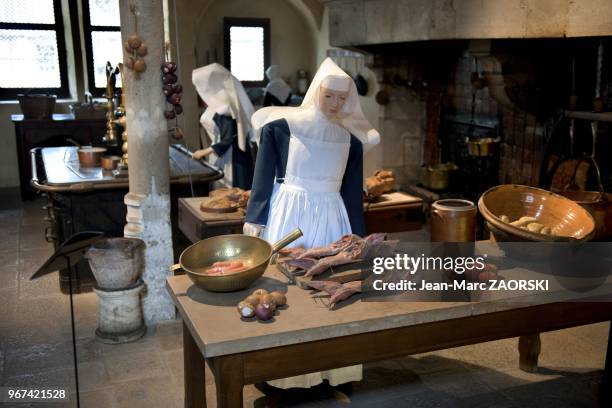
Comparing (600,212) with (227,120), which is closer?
(600,212)

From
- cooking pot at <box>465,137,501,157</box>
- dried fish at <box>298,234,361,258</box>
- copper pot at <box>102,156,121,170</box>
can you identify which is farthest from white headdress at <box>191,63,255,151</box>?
dried fish at <box>298,234,361,258</box>

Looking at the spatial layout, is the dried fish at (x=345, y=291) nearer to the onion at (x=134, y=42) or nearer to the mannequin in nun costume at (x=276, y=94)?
the onion at (x=134, y=42)

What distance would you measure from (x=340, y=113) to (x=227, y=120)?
8.69 feet

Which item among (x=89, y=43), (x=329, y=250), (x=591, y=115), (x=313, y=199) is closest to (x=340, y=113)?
(x=313, y=199)

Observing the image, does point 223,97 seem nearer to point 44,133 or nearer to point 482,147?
point 482,147

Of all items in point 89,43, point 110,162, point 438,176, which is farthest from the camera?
point 89,43

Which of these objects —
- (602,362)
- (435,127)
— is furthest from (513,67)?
(602,362)

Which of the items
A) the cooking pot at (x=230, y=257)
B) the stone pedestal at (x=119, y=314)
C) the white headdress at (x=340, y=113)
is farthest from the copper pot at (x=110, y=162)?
the cooking pot at (x=230, y=257)

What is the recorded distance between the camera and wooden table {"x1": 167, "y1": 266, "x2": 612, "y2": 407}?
1.99m

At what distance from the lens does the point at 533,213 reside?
2848 millimetres

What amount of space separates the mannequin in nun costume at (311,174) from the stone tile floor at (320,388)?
397mm

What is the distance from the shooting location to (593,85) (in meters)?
5.40

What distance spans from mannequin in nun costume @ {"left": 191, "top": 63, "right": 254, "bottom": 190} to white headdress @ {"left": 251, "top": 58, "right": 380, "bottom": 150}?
2.34 metres

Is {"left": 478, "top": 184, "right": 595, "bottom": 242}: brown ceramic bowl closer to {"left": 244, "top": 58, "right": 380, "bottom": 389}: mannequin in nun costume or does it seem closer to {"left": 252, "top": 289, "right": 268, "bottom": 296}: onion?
{"left": 244, "top": 58, "right": 380, "bottom": 389}: mannequin in nun costume
